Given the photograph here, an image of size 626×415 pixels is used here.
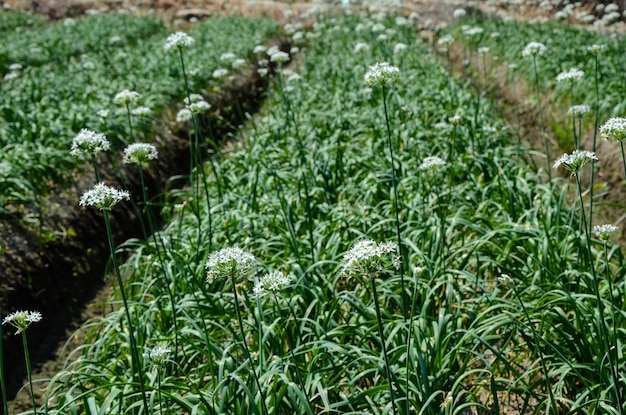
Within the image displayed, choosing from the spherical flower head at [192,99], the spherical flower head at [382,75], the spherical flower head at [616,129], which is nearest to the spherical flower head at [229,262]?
the spherical flower head at [382,75]

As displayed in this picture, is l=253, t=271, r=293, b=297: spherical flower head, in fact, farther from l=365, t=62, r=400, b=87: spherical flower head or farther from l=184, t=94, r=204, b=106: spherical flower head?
l=184, t=94, r=204, b=106: spherical flower head

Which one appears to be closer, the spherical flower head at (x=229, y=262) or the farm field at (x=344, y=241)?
the spherical flower head at (x=229, y=262)

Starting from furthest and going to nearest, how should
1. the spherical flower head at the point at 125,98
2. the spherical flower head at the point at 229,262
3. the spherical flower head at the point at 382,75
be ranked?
the spherical flower head at the point at 125,98, the spherical flower head at the point at 382,75, the spherical flower head at the point at 229,262

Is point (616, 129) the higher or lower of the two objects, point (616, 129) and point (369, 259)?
the higher

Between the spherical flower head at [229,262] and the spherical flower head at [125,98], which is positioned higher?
the spherical flower head at [125,98]

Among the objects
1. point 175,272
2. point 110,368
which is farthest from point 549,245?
point 110,368

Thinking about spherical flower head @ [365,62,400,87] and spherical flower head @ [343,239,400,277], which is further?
spherical flower head @ [365,62,400,87]

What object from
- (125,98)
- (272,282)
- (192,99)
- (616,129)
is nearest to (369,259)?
(272,282)

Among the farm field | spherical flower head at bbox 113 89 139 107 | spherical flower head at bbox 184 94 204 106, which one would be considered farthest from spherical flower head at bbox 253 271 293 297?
spherical flower head at bbox 113 89 139 107

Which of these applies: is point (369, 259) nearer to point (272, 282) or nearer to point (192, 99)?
point (272, 282)

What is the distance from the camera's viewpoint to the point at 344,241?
15.7ft

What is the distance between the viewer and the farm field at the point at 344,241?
9.89 feet

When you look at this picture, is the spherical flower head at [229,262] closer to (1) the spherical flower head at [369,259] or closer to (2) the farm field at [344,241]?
(2) the farm field at [344,241]

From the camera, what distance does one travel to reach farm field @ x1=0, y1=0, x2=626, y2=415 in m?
3.01
